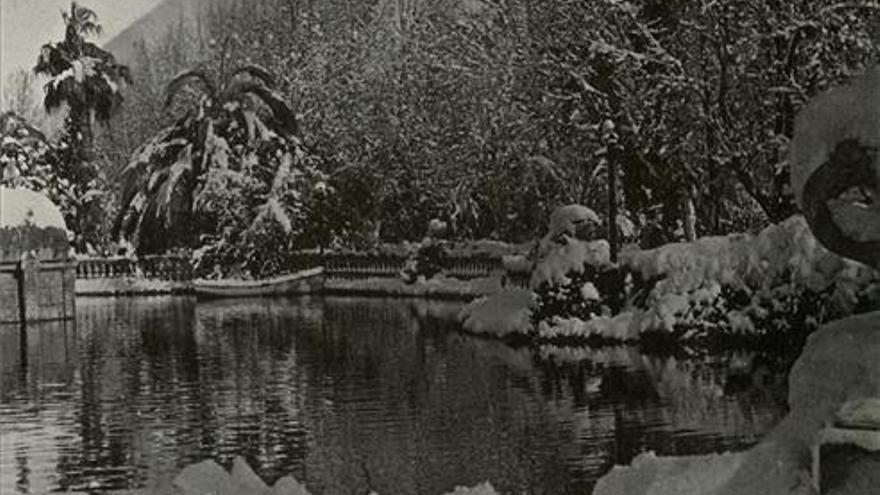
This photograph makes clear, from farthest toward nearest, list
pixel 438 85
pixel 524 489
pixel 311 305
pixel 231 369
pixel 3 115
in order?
1. pixel 311 305
2. pixel 438 85
3. pixel 231 369
4. pixel 3 115
5. pixel 524 489

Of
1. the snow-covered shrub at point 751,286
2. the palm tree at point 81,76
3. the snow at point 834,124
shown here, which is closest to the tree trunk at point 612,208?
the snow-covered shrub at point 751,286

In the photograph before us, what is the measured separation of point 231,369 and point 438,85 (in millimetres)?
4045

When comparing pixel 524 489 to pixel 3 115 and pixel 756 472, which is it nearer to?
pixel 756 472

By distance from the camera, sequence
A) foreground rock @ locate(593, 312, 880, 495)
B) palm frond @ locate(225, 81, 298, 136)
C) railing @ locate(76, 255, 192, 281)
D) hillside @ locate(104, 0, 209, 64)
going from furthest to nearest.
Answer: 1. railing @ locate(76, 255, 192, 281)
2. palm frond @ locate(225, 81, 298, 136)
3. hillside @ locate(104, 0, 209, 64)
4. foreground rock @ locate(593, 312, 880, 495)

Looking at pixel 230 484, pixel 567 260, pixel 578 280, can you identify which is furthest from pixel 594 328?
pixel 230 484

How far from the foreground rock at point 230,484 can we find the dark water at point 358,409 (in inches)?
29.0

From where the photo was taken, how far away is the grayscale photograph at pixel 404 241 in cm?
812

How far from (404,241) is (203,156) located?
125 inches

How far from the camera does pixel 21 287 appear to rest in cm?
1631

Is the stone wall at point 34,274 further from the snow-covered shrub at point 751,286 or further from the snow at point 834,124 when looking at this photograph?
the snow at point 834,124

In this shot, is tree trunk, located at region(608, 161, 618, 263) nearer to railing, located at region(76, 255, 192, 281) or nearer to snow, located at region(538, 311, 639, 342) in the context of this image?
snow, located at region(538, 311, 639, 342)

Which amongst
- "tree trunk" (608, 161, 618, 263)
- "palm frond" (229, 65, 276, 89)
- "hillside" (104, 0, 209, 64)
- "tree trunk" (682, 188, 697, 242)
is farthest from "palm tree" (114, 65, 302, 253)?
"tree trunk" (682, 188, 697, 242)

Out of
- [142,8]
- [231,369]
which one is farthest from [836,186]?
[231,369]

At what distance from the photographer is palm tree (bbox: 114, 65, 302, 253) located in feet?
48.5
